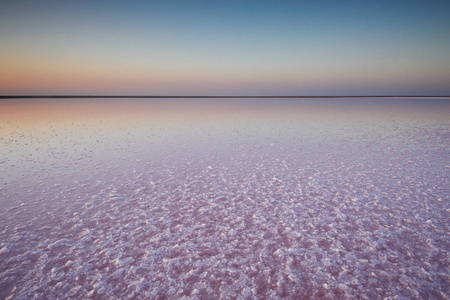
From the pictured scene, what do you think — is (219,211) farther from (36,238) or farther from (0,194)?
(0,194)

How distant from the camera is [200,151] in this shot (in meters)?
7.96

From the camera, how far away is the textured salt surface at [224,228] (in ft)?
7.82

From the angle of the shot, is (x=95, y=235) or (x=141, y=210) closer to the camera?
(x=95, y=235)

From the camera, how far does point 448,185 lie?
4.83 m

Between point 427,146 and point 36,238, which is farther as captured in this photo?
point 427,146

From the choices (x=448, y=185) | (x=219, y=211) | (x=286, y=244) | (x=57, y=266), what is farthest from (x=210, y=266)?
(x=448, y=185)

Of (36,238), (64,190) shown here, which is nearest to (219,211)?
(36,238)

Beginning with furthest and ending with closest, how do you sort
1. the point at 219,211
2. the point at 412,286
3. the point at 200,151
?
the point at 200,151
the point at 219,211
the point at 412,286

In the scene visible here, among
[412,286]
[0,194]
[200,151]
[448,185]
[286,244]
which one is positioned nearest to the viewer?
[412,286]

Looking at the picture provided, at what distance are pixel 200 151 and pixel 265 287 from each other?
590 centimetres

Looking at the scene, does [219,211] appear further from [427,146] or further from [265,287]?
[427,146]

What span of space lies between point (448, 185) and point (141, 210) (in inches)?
234

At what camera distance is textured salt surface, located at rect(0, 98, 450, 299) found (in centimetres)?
238

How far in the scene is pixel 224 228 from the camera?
133 inches
